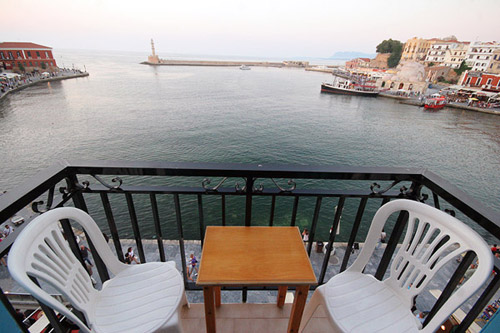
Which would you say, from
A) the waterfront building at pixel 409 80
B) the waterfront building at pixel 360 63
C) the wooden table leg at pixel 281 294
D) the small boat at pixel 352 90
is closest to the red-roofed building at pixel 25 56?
the small boat at pixel 352 90

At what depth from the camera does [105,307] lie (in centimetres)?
123

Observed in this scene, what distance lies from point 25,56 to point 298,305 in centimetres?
6605

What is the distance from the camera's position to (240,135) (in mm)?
24016

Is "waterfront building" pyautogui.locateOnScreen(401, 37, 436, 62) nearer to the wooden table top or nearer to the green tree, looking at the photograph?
the green tree

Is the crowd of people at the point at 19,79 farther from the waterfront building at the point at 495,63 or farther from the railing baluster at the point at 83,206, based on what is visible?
the waterfront building at the point at 495,63

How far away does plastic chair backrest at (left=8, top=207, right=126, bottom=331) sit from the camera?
0.83m

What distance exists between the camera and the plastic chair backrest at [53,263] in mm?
830

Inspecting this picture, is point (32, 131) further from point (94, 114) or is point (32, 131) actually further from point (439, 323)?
point (439, 323)

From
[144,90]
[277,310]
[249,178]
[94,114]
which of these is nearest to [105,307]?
[249,178]

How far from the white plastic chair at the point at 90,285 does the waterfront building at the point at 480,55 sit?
71439 millimetres

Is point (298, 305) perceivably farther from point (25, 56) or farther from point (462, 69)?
point (462, 69)

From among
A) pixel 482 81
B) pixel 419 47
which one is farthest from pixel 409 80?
pixel 419 47

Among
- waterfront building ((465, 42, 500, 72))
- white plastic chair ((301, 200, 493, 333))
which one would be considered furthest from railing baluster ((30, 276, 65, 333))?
waterfront building ((465, 42, 500, 72))

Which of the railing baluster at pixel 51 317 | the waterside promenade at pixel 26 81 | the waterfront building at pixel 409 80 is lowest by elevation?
the waterside promenade at pixel 26 81
